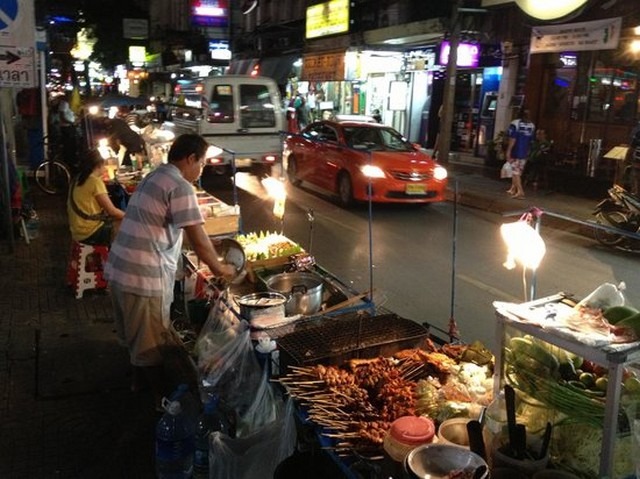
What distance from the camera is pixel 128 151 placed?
11.1 m

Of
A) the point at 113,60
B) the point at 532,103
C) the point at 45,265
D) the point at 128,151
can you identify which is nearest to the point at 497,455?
the point at 45,265

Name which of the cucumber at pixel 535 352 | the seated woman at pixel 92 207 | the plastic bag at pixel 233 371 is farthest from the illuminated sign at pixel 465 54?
the cucumber at pixel 535 352

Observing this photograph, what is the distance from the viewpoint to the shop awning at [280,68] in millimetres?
28484

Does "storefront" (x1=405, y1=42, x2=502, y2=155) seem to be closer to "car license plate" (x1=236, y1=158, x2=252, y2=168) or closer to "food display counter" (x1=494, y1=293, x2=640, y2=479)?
"car license plate" (x1=236, y1=158, x2=252, y2=168)

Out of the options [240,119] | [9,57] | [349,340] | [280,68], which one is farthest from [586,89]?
[280,68]

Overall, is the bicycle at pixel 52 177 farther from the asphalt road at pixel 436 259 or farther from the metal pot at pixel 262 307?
the metal pot at pixel 262 307

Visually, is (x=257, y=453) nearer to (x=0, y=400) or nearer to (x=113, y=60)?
(x=0, y=400)

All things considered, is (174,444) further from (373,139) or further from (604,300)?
(373,139)

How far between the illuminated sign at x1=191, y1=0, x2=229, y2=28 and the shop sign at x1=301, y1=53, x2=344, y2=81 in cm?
941

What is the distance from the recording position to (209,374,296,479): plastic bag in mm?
3297

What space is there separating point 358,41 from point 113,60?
94.9 feet

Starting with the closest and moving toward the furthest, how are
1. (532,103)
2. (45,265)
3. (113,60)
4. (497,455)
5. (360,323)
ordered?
(497,455)
(360,323)
(45,265)
(532,103)
(113,60)

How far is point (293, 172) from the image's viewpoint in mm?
15547

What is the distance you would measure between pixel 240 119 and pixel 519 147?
663cm
